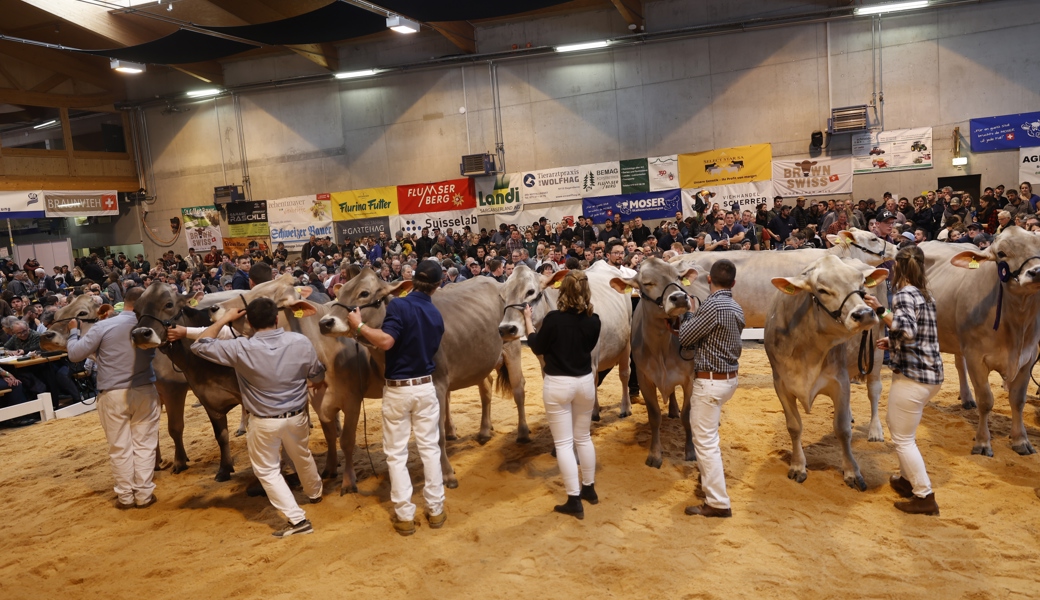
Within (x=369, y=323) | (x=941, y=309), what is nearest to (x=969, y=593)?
(x=941, y=309)

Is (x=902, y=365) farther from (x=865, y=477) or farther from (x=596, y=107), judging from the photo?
(x=596, y=107)

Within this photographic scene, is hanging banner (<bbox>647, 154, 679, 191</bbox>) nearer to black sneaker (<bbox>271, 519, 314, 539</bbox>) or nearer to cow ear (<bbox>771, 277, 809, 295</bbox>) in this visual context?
cow ear (<bbox>771, 277, 809, 295</bbox>)

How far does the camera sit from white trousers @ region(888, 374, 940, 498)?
507 centimetres

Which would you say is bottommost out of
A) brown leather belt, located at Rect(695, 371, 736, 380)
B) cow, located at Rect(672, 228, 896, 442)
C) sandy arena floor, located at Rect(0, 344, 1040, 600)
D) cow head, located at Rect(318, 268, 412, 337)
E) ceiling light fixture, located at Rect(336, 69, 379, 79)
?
sandy arena floor, located at Rect(0, 344, 1040, 600)

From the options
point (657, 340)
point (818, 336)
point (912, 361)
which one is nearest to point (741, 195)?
point (657, 340)

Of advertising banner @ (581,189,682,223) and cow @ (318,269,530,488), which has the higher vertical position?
advertising banner @ (581,189,682,223)

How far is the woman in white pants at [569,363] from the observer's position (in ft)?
17.1

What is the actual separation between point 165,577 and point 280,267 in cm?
1623

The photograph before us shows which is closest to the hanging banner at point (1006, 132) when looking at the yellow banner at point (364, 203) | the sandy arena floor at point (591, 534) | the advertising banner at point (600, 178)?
the advertising banner at point (600, 178)

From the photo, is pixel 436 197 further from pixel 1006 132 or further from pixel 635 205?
pixel 1006 132

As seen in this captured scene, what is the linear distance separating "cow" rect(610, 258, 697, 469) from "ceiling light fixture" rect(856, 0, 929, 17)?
14976mm

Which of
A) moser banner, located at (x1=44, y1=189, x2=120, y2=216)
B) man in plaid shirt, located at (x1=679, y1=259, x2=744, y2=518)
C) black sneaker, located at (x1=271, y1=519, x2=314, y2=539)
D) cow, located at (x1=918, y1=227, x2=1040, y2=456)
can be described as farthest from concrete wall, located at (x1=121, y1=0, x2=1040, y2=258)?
black sneaker, located at (x1=271, y1=519, x2=314, y2=539)

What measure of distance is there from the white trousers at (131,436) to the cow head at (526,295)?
3282mm

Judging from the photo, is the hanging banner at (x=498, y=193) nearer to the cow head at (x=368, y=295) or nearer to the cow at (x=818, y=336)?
the cow head at (x=368, y=295)
